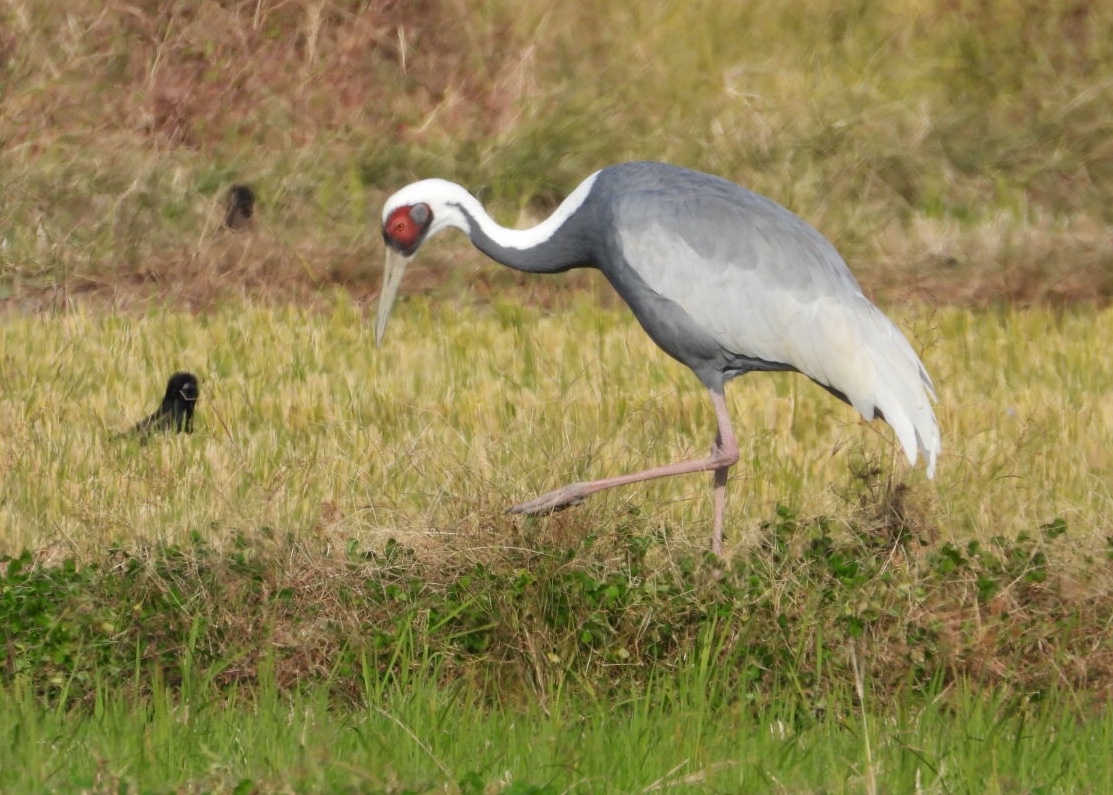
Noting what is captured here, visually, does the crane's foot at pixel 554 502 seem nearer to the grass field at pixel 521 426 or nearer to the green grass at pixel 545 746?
the grass field at pixel 521 426

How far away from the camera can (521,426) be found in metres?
7.59

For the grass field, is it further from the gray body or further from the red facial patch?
the red facial patch

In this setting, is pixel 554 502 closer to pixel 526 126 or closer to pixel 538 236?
pixel 538 236

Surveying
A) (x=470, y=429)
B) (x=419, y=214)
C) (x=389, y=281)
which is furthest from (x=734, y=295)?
(x=470, y=429)

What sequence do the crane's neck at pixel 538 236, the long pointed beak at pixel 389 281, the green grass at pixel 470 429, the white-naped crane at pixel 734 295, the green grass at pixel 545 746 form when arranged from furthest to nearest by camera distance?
the long pointed beak at pixel 389 281, the crane's neck at pixel 538 236, the white-naped crane at pixel 734 295, the green grass at pixel 470 429, the green grass at pixel 545 746

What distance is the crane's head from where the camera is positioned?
7.11 meters

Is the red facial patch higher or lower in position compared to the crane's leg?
higher

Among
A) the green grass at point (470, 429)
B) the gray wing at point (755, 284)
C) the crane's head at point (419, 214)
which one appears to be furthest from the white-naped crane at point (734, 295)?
the crane's head at point (419, 214)

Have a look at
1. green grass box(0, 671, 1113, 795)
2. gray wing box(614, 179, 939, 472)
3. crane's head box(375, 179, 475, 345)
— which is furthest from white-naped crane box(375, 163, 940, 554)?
green grass box(0, 671, 1113, 795)

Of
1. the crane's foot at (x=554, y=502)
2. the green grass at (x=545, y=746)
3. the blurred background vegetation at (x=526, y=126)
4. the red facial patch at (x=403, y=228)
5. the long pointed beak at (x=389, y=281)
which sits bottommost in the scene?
the green grass at (x=545, y=746)

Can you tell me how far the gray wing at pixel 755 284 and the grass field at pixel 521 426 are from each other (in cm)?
37

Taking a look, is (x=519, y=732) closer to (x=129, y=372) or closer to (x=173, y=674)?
(x=173, y=674)

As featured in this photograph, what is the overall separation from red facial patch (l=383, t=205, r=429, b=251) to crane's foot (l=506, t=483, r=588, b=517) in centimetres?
162

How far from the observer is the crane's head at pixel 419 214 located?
280 inches
